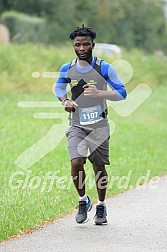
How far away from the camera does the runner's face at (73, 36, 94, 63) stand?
902 centimetres

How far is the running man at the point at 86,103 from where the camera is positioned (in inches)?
356

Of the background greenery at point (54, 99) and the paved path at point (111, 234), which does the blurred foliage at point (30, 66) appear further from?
the paved path at point (111, 234)

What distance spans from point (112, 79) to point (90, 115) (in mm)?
444

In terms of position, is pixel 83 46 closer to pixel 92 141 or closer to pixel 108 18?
pixel 92 141

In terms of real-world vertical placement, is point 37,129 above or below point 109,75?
below

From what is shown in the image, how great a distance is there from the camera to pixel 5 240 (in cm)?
826

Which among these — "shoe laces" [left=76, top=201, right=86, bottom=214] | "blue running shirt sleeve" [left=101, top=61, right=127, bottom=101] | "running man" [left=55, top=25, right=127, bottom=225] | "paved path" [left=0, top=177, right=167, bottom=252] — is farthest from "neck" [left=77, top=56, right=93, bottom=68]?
"paved path" [left=0, top=177, right=167, bottom=252]

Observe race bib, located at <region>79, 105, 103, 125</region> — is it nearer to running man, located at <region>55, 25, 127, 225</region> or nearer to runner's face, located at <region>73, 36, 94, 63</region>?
running man, located at <region>55, 25, 127, 225</region>

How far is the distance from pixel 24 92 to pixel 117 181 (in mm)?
15649

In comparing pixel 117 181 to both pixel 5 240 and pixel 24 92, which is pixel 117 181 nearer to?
pixel 5 240

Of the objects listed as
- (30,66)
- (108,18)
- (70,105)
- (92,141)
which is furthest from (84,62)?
(108,18)

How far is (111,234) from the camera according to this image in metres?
8.70

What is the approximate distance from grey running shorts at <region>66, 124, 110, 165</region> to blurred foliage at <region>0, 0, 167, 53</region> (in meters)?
41.6

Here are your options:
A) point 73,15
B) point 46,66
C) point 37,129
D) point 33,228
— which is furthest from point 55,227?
point 73,15
